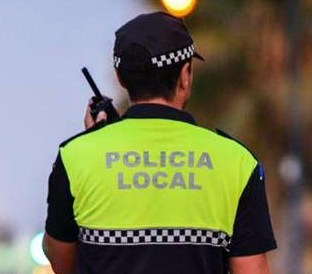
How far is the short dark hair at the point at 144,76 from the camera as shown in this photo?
2.66m

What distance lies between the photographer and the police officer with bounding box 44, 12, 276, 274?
2641mm

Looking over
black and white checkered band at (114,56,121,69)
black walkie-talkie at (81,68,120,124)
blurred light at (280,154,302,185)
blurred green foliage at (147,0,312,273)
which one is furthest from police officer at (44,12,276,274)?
blurred light at (280,154,302,185)

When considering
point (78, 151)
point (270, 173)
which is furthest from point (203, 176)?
point (270, 173)

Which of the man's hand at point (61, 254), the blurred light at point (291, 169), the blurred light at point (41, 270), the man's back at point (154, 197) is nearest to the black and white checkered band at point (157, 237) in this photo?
the man's back at point (154, 197)

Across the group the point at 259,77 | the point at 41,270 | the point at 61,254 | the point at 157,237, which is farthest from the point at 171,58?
the point at 259,77

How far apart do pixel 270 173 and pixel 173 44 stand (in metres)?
8.71

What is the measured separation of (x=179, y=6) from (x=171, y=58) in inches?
285

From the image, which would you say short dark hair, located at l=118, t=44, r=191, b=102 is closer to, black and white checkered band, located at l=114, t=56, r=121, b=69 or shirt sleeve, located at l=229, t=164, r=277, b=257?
black and white checkered band, located at l=114, t=56, r=121, b=69

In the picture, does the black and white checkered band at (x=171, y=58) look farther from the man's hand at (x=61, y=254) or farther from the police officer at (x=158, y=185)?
the man's hand at (x=61, y=254)

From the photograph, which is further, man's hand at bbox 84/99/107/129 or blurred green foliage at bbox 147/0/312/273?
blurred green foliage at bbox 147/0/312/273

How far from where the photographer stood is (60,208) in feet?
8.79

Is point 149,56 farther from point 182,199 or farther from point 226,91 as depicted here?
point 226,91

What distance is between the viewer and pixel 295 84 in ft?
38.3

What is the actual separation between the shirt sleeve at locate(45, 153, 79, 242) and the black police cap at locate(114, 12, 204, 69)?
0.28 meters
